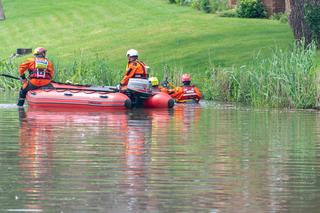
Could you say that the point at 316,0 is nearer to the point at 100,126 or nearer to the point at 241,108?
the point at 241,108

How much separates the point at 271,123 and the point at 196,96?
8125mm

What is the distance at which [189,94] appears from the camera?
3509 centimetres

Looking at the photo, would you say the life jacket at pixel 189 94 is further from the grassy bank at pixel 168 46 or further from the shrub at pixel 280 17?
the shrub at pixel 280 17

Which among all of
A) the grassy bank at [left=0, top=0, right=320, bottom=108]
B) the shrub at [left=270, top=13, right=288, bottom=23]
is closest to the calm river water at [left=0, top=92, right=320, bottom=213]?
the grassy bank at [left=0, top=0, right=320, bottom=108]

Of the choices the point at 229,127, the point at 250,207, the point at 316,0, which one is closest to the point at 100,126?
the point at 229,127

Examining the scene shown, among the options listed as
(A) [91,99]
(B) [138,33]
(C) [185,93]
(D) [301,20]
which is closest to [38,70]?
(A) [91,99]

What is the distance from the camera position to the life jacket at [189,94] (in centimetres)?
3498

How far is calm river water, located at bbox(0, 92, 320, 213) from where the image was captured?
1464cm

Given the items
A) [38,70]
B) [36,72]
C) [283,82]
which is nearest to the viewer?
[283,82]

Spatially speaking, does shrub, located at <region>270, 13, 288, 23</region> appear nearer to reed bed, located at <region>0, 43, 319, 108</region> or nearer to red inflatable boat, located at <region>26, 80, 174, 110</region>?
reed bed, located at <region>0, 43, 319, 108</region>

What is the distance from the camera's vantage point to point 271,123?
88.6 ft

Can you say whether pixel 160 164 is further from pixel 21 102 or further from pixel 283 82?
pixel 21 102

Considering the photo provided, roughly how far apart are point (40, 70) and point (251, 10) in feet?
76.3

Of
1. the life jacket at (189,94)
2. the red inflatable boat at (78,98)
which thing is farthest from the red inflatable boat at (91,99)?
the life jacket at (189,94)
